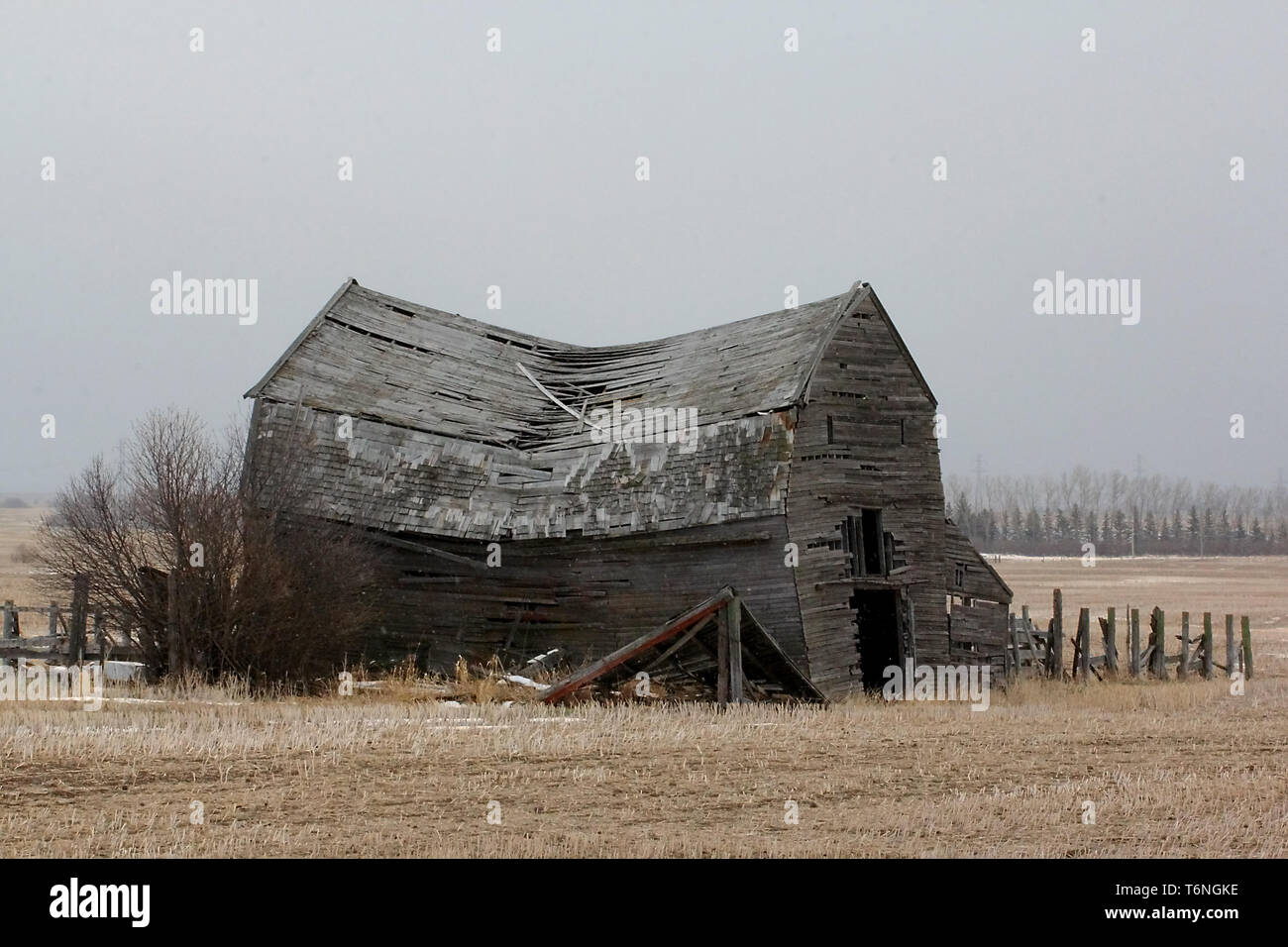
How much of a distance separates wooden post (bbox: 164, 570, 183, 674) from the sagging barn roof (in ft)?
14.2

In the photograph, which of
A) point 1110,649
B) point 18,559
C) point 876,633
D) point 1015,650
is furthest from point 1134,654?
point 18,559

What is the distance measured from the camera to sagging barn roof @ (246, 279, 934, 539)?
26.5 metres

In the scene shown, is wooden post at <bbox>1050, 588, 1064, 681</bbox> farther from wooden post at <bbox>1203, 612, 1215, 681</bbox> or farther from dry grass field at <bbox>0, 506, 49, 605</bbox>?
dry grass field at <bbox>0, 506, 49, 605</bbox>

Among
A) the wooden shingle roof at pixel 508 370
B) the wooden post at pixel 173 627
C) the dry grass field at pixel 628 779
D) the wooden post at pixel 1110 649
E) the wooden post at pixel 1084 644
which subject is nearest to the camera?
the dry grass field at pixel 628 779

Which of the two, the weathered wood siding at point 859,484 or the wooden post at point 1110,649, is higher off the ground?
the weathered wood siding at point 859,484

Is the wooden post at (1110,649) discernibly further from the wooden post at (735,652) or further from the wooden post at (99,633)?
the wooden post at (99,633)

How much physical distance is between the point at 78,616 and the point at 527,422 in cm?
1011

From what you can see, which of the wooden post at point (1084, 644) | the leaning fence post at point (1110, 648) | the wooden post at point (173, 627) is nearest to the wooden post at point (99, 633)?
the wooden post at point (173, 627)

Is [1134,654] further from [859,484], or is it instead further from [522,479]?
[522,479]

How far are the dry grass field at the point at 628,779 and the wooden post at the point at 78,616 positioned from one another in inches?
155

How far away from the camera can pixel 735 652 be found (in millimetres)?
22141

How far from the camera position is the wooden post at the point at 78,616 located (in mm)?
24672

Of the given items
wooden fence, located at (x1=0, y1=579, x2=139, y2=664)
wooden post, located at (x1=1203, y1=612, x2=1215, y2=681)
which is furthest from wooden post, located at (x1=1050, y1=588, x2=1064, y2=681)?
wooden fence, located at (x1=0, y1=579, x2=139, y2=664)

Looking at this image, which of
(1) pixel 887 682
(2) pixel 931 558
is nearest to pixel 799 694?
(1) pixel 887 682
